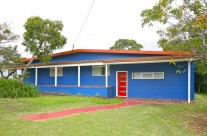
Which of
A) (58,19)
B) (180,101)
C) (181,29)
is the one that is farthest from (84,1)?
(180,101)

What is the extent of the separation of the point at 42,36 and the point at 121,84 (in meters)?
7.18

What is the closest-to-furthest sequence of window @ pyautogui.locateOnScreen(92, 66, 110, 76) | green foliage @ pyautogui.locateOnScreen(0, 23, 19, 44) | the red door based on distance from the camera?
1. green foliage @ pyautogui.locateOnScreen(0, 23, 19, 44)
2. the red door
3. window @ pyautogui.locateOnScreen(92, 66, 110, 76)

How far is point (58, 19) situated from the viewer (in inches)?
784

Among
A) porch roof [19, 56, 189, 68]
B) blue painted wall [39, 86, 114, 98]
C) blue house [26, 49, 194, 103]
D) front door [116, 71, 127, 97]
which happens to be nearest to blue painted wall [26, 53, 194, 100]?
blue house [26, 49, 194, 103]

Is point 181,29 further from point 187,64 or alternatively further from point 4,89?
point 4,89

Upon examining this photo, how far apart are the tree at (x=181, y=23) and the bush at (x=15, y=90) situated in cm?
1006

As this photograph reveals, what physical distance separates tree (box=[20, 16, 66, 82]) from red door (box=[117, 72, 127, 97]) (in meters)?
5.59

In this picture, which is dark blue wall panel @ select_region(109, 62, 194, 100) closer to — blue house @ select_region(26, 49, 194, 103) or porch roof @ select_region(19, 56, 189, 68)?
blue house @ select_region(26, 49, 194, 103)

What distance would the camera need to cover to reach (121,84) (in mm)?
18344

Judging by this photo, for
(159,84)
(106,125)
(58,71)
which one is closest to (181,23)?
(106,125)

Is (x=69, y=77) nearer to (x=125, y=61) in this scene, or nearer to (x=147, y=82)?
(x=125, y=61)

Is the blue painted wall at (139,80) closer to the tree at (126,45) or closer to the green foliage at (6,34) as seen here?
the green foliage at (6,34)

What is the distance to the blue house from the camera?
15.6m

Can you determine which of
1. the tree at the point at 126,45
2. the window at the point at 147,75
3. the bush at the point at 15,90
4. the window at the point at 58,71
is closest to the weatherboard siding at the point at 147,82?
the window at the point at 147,75
